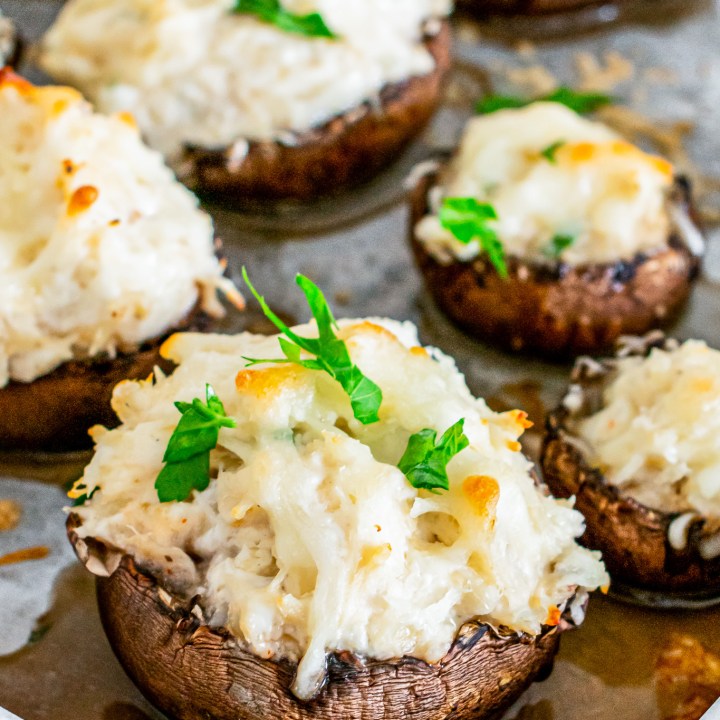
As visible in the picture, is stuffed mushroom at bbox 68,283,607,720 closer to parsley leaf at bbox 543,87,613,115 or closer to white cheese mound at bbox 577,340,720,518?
white cheese mound at bbox 577,340,720,518

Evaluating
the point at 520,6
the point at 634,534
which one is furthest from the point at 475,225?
the point at 520,6

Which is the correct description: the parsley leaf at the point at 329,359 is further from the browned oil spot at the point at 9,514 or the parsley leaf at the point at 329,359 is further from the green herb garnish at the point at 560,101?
the green herb garnish at the point at 560,101

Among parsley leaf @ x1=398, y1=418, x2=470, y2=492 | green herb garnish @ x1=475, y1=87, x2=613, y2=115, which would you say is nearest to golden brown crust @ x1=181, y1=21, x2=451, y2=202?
green herb garnish @ x1=475, y1=87, x2=613, y2=115

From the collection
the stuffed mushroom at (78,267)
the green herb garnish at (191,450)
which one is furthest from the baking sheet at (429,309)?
the green herb garnish at (191,450)

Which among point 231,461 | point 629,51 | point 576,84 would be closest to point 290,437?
point 231,461

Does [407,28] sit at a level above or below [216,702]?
above

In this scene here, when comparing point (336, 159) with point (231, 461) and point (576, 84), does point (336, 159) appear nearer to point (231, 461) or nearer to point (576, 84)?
point (576, 84)

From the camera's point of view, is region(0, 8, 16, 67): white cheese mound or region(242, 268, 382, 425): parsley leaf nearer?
region(242, 268, 382, 425): parsley leaf

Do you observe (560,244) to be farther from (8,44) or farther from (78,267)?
(8,44)
